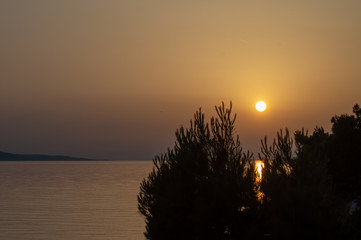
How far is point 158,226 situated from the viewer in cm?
2252

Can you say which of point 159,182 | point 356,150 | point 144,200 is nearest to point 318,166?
point 159,182

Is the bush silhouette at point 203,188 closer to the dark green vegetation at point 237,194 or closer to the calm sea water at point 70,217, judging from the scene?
the dark green vegetation at point 237,194

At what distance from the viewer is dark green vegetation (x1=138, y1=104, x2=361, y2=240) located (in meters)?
19.2

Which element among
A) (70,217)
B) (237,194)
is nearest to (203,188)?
(237,194)

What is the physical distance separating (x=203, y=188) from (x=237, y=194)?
1631 millimetres

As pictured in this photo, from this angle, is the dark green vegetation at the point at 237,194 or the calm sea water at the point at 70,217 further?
the calm sea water at the point at 70,217

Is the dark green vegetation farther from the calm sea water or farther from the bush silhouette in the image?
the calm sea water

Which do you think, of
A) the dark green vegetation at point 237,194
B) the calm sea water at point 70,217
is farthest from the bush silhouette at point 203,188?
the calm sea water at point 70,217

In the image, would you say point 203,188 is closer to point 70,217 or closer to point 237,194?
point 237,194

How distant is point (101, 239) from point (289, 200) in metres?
39.8

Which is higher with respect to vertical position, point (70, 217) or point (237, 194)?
point (70, 217)

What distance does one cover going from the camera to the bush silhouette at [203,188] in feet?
70.7

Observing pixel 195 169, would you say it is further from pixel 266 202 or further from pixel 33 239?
pixel 33 239

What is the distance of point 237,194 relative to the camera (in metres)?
21.5
